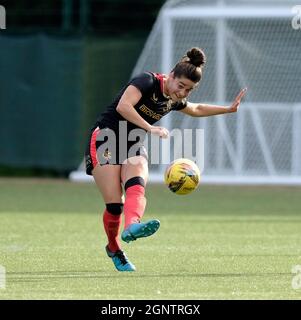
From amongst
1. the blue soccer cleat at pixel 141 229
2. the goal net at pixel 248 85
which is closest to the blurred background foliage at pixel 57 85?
the goal net at pixel 248 85

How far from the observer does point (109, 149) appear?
9039mm

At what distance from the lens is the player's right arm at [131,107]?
8750 mm

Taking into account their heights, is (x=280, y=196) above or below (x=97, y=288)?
above

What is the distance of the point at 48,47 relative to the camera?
20.3 metres

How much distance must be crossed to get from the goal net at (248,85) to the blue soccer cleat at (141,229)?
10.9m

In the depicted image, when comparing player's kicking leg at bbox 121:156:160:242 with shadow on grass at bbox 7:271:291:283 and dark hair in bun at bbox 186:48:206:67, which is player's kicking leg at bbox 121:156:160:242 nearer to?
shadow on grass at bbox 7:271:291:283

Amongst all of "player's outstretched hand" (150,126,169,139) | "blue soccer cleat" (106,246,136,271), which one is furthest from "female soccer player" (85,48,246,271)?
"player's outstretched hand" (150,126,169,139)

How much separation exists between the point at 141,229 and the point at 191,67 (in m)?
1.34

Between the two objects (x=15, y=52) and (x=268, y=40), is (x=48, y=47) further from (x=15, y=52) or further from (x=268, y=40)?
(x=268, y=40)

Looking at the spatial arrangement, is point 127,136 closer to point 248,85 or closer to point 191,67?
point 191,67

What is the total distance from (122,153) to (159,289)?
1499mm

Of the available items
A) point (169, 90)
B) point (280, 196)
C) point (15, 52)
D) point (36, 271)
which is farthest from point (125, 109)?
point (15, 52)

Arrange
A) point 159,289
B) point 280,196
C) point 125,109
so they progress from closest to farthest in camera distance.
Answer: point 159,289 → point 125,109 → point 280,196

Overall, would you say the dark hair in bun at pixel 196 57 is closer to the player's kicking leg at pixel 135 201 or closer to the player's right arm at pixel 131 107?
the player's right arm at pixel 131 107
